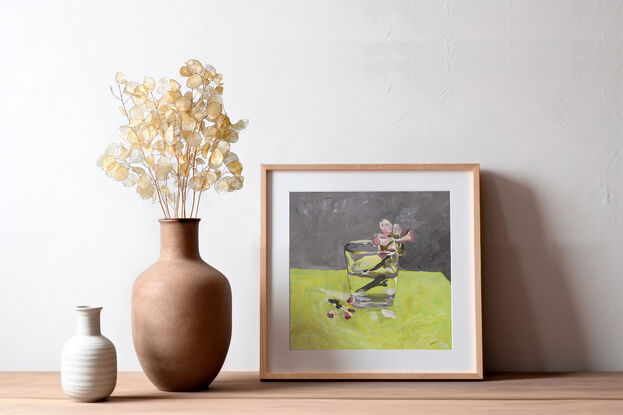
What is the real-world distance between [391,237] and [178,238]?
1.33 ft

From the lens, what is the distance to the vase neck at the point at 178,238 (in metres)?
0.99

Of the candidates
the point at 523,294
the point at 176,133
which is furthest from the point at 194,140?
the point at 523,294

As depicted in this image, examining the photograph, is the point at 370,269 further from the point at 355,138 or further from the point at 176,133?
the point at 176,133

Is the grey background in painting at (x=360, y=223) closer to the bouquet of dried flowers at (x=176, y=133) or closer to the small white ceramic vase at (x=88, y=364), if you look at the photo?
the bouquet of dried flowers at (x=176, y=133)

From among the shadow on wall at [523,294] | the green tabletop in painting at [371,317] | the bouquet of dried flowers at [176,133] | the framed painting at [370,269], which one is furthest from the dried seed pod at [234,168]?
the shadow on wall at [523,294]

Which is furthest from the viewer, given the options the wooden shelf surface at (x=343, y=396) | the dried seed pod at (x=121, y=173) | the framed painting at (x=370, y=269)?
the framed painting at (x=370, y=269)

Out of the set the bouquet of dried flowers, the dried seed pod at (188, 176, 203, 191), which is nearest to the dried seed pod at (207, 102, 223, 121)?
the bouquet of dried flowers

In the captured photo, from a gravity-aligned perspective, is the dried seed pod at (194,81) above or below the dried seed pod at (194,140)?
above

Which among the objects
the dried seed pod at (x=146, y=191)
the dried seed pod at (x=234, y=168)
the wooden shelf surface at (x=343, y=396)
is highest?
the dried seed pod at (x=234, y=168)

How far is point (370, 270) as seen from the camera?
3.63ft

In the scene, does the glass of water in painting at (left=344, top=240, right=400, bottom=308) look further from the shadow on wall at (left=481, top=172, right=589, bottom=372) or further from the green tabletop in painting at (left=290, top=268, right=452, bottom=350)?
the shadow on wall at (left=481, top=172, right=589, bottom=372)

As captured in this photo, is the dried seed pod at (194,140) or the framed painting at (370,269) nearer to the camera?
the dried seed pod at (194,140)

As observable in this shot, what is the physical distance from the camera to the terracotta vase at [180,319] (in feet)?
3.08

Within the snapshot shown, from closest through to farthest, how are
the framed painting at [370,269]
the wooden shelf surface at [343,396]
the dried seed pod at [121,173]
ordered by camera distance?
1. the wooden shelf surface at [343,396]
2. the dried seed pod at [121,173]
3. the framed painting at [370,269]
